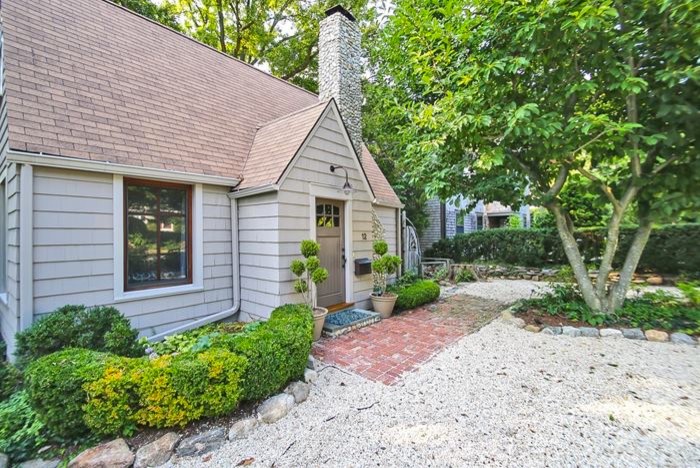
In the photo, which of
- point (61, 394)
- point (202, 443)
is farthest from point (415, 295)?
point (61, 394)

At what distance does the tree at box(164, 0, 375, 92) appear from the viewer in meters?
14.7

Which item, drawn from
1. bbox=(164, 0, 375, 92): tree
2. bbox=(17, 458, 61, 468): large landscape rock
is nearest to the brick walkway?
bbox=(17, 458, 61, 468): large landscape rock

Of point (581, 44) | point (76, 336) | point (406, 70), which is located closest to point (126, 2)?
point (406, 70)

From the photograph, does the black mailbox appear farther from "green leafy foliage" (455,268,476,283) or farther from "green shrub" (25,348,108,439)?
"green leafy foliage" (455,268,476,283)

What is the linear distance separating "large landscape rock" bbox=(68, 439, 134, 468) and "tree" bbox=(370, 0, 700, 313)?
5.29 m

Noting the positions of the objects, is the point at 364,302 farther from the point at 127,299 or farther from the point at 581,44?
the point at 581,44

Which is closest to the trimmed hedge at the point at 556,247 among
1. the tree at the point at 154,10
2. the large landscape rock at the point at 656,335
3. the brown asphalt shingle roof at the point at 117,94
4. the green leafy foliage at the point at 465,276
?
the green leafy foliage at the point at 465,276

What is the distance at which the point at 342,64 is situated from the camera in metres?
7.28

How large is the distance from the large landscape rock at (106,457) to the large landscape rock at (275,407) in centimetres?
108

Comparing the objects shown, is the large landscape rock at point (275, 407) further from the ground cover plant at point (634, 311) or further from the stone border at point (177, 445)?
the ground cover plant at point (634, 311)

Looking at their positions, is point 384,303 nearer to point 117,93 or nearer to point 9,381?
point 9,381

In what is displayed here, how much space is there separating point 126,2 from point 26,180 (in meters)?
11.9

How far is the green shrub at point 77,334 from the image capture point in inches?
131

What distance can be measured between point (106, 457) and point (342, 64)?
773 cm
